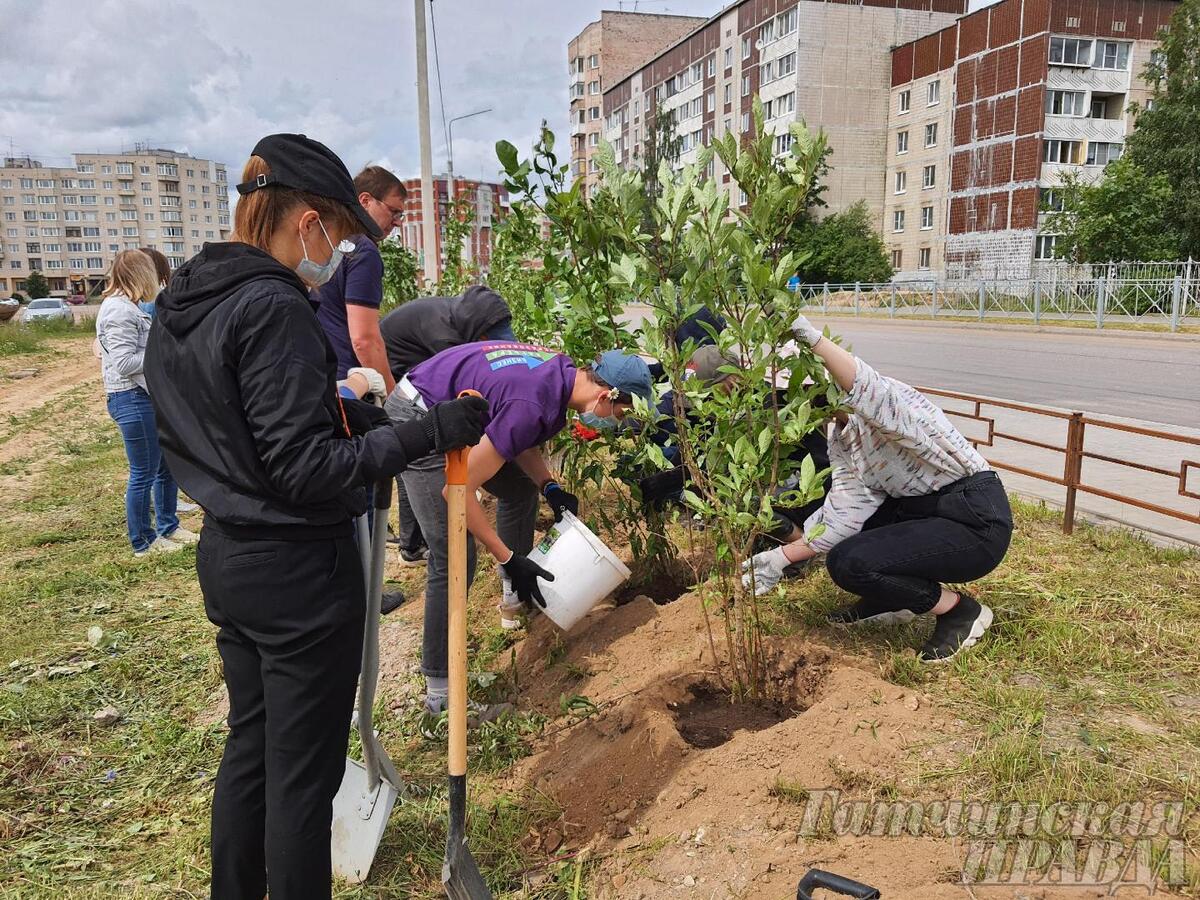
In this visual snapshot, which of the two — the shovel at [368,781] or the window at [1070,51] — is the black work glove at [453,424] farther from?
the window at [1070,51]

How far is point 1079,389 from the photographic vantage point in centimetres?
1060

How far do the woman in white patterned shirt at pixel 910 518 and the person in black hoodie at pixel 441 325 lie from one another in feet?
5.72

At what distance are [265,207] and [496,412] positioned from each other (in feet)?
3.58

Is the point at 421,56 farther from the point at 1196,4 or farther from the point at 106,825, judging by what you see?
the point at 1196,4

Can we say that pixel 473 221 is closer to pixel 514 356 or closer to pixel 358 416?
pixel 514 356

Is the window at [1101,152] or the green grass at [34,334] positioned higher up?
the window at [1101,152]

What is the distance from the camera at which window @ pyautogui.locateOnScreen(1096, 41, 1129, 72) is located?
117ft

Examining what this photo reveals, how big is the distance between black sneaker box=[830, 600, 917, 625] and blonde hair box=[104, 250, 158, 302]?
164 inches

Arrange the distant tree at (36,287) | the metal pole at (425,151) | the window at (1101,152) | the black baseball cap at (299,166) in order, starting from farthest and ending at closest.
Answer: the distant tree at (36,287), the window at (1101,152), the metal pole at (425,151), the black baseball cap at (299,166)

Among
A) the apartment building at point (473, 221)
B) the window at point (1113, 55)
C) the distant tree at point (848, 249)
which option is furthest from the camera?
the distant tree at point (848, 249)

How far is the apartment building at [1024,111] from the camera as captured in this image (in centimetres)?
3497

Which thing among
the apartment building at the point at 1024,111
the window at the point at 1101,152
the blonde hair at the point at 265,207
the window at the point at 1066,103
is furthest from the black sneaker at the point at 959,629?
the window at the point at 1101,152

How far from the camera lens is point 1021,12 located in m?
35.2

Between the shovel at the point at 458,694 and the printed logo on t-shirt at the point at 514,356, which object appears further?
the printed logo on t-shirt at the point at 514,356
